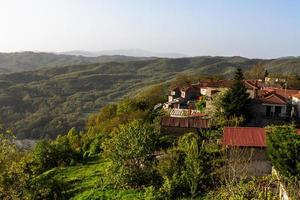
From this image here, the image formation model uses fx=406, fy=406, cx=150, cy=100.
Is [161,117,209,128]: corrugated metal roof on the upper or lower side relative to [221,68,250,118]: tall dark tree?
lower

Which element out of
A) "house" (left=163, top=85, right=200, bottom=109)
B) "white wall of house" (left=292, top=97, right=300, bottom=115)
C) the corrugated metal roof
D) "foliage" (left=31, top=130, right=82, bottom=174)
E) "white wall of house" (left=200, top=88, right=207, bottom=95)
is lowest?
"foliage" (left=31, top=130, right=82, bottom=174)

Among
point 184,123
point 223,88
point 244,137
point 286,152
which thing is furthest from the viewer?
point 223,88

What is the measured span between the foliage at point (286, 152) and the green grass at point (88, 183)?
854 centimetres

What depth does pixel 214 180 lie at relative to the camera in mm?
25891

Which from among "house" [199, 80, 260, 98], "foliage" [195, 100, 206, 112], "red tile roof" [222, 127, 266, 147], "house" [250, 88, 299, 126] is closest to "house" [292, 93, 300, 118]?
"house" [250, 88, 299, 126]

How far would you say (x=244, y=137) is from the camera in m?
30.0

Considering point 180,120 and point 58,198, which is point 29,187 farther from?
point 180,120

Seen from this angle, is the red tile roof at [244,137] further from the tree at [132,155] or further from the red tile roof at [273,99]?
the red tile roof at [273,99]

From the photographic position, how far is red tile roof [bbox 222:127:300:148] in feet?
95.6

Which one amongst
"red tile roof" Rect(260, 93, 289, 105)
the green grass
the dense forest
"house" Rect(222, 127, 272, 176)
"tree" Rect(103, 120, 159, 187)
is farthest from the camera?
"red tile roof" Rect(260, 93, 289, 105)

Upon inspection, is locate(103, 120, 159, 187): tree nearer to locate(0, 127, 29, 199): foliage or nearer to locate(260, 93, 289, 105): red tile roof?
locate(0, 127, 29, 199): foliage

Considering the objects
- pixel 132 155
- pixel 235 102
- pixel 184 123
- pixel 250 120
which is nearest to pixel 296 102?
pixel 250 120

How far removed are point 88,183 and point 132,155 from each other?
14.9 ft

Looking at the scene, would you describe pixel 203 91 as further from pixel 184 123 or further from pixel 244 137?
pixel 244 137
